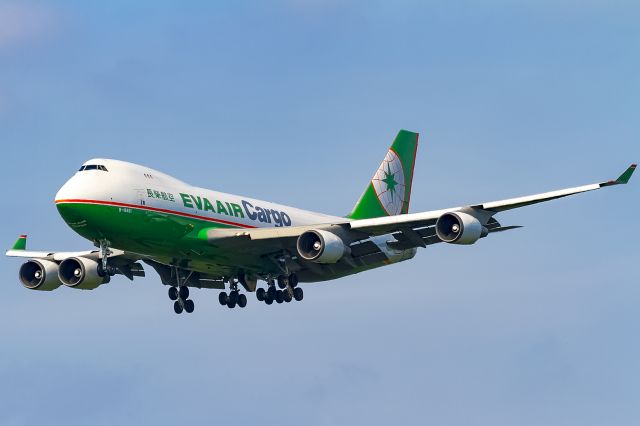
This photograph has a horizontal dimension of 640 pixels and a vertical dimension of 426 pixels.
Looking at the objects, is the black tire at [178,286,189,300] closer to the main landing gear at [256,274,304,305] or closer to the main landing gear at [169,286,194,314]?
the main landing gear at [169,286,194,314]

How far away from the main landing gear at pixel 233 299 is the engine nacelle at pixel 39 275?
30.1 ft

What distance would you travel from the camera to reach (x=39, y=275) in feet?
233

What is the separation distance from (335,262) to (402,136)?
17.6 meters

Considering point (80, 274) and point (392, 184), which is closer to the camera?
point (80, 274)

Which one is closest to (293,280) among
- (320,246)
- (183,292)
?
(320,246)

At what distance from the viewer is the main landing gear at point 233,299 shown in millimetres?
70500

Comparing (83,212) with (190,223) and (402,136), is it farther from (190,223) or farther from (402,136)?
(402,136)

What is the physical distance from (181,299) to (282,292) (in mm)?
5764

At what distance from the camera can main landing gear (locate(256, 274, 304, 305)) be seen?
221 ft

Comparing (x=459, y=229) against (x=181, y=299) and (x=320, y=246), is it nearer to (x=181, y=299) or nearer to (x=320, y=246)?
(x=320, y=246)

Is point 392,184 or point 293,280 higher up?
point 392,184

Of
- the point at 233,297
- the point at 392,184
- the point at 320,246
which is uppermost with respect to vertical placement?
the point at 392,184

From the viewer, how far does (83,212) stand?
60.0 metres

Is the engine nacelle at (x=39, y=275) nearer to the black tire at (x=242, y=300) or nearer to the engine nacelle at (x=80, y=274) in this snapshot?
the engine nacelle at (x=80, y=274)
